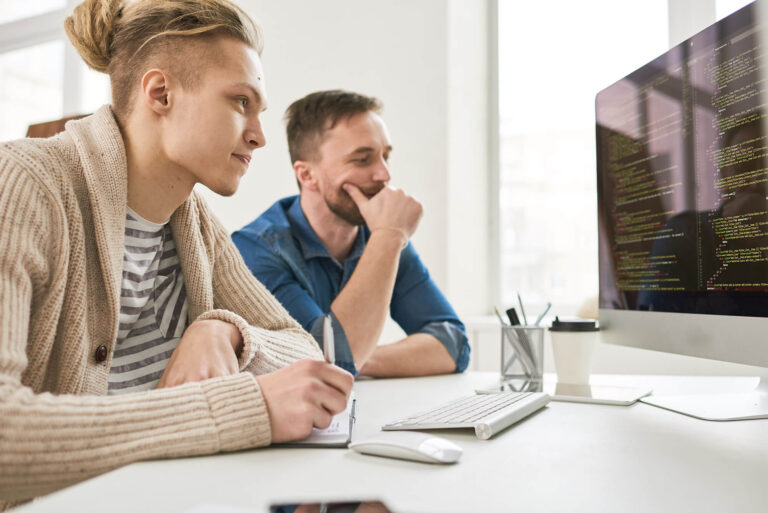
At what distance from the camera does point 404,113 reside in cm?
241

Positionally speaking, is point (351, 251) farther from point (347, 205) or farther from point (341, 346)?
point (341, 346)

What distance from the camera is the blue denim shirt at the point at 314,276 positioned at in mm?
1464

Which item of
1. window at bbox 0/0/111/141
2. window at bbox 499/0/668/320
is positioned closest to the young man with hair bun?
window at bbox 499/0/668/320

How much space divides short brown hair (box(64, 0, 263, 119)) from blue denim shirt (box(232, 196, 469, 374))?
1.94ft

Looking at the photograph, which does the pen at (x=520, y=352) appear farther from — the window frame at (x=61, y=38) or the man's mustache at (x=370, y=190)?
the window frame at (x=61, y=38)

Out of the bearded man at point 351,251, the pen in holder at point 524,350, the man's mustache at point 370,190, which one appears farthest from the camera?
the man's mustache at point 370,190

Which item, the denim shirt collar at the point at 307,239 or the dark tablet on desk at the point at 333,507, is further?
the denim shirt collar at the point at 307,239

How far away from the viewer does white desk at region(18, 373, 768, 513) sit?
46cm

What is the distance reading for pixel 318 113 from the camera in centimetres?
179

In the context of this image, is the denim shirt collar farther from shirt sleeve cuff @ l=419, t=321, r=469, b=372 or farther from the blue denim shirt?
shirt sleeve cuff @ l=419, t=321, r=469, b=372

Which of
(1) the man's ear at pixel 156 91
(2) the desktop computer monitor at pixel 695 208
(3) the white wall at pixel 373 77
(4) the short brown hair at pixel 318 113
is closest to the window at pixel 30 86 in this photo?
(3) the white wall at pixel 373 77

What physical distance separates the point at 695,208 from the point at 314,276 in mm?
980

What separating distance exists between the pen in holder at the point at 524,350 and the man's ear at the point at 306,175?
2.78 feet

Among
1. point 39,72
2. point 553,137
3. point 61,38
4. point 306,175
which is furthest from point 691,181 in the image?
point 39,72
